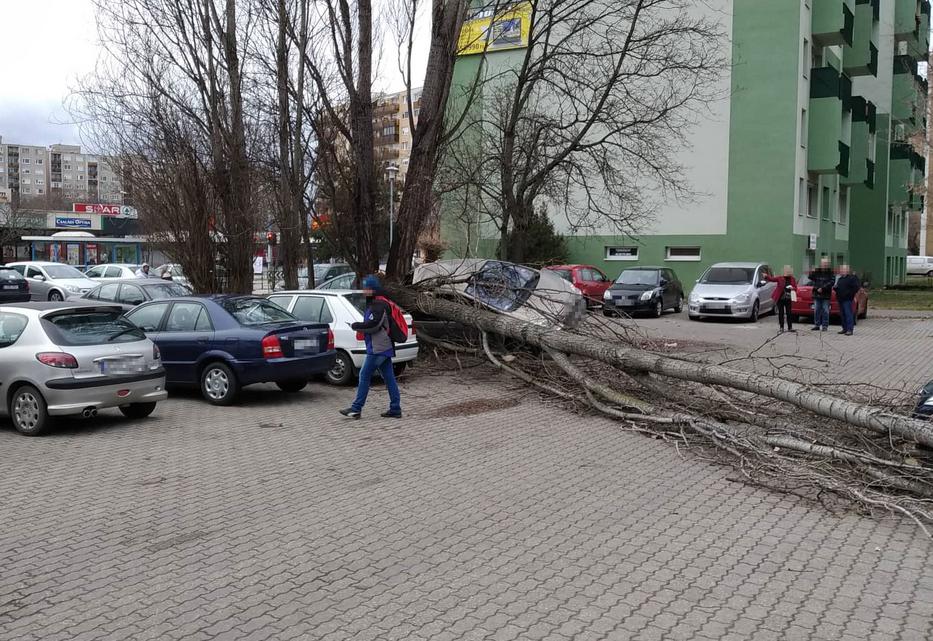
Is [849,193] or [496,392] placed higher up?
[849,193]

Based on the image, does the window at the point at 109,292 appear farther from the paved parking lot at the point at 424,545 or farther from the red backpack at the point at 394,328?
the red backpack at the point at 394,328

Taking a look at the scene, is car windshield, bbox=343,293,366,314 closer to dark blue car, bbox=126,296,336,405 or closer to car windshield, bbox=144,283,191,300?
dark blue car, bbox=126,296,336,405

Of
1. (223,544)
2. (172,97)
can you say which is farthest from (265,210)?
(223,544)

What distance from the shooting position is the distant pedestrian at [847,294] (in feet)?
63.8

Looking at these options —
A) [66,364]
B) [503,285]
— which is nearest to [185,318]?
[66,364]

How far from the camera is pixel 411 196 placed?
1579 centimetres

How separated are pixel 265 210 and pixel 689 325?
39.5 feet

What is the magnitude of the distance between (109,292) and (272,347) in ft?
35.3

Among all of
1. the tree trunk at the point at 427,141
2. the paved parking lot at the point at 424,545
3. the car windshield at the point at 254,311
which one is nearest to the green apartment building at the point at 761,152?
the tree trunk at the point at 427,141

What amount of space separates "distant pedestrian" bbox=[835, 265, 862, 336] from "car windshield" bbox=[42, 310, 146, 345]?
54.0 feet

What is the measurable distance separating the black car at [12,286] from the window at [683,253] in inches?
985

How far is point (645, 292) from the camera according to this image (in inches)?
984

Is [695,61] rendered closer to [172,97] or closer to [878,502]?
[172,97]

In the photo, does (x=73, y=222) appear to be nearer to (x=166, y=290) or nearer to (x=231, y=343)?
(x=166, y=290)
